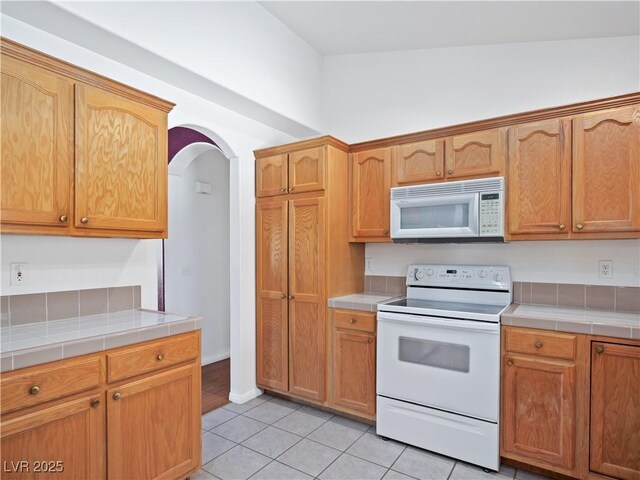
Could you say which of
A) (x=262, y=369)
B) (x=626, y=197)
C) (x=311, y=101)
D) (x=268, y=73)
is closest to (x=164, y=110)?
(x=268, y=73)

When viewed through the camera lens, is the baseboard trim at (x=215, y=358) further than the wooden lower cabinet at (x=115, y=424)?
Yes

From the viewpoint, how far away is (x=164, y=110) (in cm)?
223

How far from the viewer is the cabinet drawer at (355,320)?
2709 mm

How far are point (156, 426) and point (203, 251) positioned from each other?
2.58m

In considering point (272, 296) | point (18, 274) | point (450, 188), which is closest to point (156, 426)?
point (18, 274)

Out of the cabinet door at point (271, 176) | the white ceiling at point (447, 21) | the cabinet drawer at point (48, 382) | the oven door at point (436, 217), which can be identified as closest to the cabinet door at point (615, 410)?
the oven door at point (436, 217)

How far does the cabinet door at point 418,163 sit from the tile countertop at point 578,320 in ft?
3.53

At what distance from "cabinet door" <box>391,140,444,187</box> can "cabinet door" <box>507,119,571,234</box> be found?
1.56 ft

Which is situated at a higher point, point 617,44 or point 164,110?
point 617,44

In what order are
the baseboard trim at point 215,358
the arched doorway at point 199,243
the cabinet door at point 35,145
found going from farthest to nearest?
the baseboard trim at point 215,358
the arched doorway at point 199,243
the cabinet door at point 35,145

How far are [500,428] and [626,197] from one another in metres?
1.52

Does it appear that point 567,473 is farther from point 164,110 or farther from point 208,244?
point 208,244

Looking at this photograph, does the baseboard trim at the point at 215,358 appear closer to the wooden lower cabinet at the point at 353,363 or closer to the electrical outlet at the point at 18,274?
the wooden lower cabinet at the point at 353,363

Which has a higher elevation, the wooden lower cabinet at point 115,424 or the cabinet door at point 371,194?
the cabinet door at point 371,194
